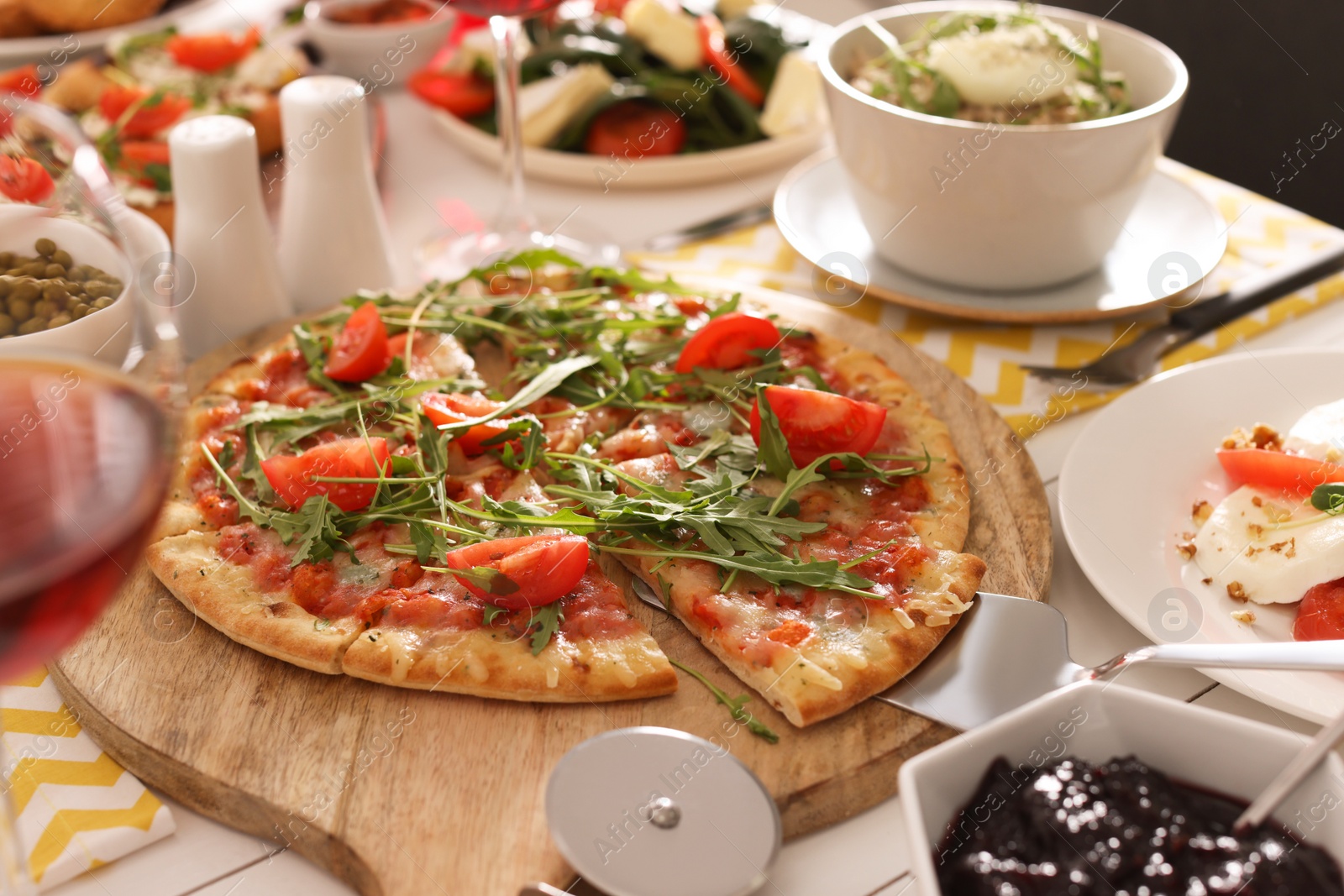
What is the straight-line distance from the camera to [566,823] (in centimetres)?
162

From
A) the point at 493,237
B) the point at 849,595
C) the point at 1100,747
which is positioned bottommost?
the point at 493,237

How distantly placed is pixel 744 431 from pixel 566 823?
3.80ft

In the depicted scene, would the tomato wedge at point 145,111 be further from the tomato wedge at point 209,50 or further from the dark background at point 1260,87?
the dark background at point 1260,87

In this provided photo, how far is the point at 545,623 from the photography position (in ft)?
6.56

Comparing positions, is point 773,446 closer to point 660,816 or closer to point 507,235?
point 660,816

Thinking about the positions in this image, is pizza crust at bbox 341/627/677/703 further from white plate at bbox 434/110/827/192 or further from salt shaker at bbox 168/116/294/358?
white plate at bbox 434/110/827/192

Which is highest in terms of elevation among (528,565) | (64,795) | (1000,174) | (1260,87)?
(1000,174)

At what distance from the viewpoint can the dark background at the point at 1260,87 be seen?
17.0ft

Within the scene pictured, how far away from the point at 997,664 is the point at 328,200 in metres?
2.26

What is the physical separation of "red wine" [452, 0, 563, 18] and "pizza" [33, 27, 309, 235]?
1013 millimetres

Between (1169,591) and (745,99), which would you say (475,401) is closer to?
(1169,591)

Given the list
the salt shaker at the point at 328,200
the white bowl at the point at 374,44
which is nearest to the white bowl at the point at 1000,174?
the salt shaker at the point at 328,200

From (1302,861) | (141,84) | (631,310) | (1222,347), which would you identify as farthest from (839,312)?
(141,84)

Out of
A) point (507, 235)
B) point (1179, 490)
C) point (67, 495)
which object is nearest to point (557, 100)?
point (507, 235)
